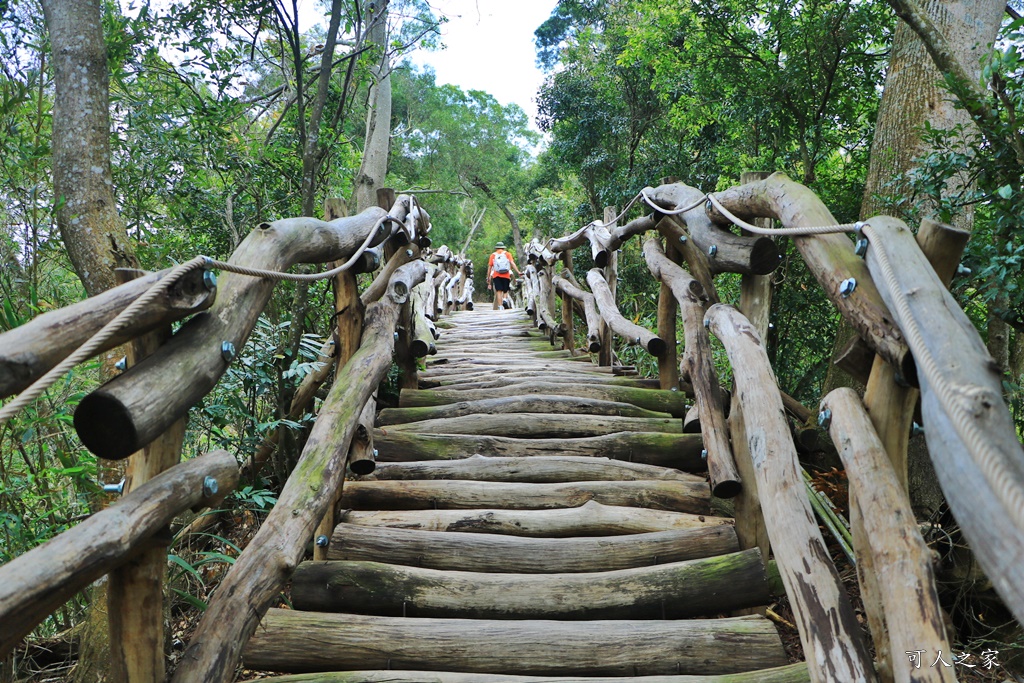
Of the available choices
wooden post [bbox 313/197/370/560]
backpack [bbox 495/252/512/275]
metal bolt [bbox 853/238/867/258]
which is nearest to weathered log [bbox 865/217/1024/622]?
metal bolt [bbox 853/238/867/258]

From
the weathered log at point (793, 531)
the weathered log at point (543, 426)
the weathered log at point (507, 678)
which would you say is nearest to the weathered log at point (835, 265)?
the weathered log at point (793, 531)

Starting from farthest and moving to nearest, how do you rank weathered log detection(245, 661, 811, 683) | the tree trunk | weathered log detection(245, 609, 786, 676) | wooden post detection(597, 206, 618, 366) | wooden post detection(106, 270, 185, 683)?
1. the tree trunk
2. wooden post detection(597, 206, 618, 366)
3. weathered log detection(245, 609, 786, 676)
4. weathered log detection(245, 661, 811, 683)
5. wooden post detection(106, 270, 185, 683)

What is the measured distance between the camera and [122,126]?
475 centimetres

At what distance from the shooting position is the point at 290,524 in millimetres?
2078

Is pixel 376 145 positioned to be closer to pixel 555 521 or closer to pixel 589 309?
pixel 589 309

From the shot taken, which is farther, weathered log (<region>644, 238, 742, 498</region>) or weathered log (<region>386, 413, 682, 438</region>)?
weathered log (<region>386, 413, 682, 438</region>)

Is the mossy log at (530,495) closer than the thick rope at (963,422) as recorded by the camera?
No

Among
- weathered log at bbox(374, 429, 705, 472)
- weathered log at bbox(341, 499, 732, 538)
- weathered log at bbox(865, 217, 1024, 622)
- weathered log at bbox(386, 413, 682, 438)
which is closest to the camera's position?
weathered log at bbox(865, 217, 1024, 622)

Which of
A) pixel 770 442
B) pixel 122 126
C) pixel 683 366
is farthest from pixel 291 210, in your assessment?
pixel 770 442

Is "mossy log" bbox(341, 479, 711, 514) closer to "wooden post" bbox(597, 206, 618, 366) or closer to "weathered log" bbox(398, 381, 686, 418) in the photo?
"weathered log" bbox(398, 381, 686, 418)

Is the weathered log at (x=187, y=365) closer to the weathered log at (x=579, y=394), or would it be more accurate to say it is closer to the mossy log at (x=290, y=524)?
the mossy log at (x=290, y=524)

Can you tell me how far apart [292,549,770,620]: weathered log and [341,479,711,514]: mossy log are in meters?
0.56

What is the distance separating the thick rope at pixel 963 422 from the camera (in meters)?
0.92

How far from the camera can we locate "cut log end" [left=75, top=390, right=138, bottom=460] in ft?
4.32
